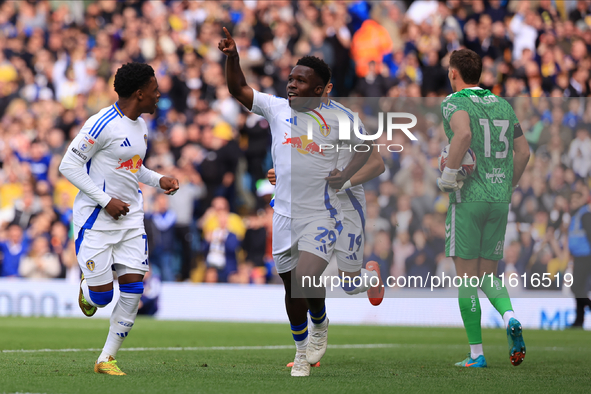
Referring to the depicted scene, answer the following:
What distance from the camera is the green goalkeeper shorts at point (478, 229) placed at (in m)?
6.52

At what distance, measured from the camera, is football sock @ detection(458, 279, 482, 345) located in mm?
6684

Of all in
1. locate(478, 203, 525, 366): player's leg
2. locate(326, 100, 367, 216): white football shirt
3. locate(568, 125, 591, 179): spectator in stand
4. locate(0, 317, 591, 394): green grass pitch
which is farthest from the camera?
locate(568, 125, 591, 179): spectator in stand

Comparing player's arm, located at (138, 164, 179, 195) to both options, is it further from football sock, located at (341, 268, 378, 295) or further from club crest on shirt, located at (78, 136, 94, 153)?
football sock, located at (341, 268, 378, 295)

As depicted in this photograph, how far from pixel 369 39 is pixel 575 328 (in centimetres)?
738

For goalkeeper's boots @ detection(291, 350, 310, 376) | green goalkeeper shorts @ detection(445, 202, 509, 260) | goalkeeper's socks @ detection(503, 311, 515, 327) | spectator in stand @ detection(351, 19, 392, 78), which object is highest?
spectator in stand @ detection(351, 19, 392, 78)

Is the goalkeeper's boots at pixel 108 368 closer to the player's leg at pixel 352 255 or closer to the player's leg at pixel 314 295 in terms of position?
the player's leg at pixel 314 295

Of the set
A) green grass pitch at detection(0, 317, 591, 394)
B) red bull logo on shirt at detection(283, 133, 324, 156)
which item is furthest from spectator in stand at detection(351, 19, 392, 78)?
red bull logo on shirt at detection(283, 133, 324, 156)

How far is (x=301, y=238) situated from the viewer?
5871 millimetres

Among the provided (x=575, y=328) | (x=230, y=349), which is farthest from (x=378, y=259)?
(x=575, y=328)

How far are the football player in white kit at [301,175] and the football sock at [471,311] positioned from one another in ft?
4.46

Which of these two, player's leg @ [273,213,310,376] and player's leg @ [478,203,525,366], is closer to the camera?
player's leg @ [273,213,310,376]

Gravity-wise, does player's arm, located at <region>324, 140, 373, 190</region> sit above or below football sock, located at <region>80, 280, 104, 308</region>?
above

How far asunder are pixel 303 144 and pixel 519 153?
1993mm

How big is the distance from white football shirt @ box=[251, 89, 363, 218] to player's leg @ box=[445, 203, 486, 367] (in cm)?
115
